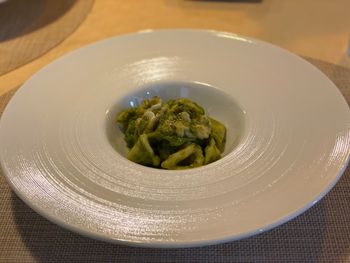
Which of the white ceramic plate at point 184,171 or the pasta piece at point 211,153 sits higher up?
the white ceramic plate at point 184,171

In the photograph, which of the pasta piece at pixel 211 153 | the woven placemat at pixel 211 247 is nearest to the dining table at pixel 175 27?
the woven placemat at pixel 211 247

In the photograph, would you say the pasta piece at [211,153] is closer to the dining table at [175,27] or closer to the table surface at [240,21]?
the dining table at [175,27]

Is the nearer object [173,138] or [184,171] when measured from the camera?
[184,171]

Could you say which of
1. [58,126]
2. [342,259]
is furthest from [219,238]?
[58,126]

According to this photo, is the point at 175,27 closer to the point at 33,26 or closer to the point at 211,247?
the point at 33,26

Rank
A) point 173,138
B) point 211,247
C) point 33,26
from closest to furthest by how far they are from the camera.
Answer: point 211,247 < point 173,138 < point 33,26

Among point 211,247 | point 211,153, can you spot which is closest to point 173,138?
point 211,153
